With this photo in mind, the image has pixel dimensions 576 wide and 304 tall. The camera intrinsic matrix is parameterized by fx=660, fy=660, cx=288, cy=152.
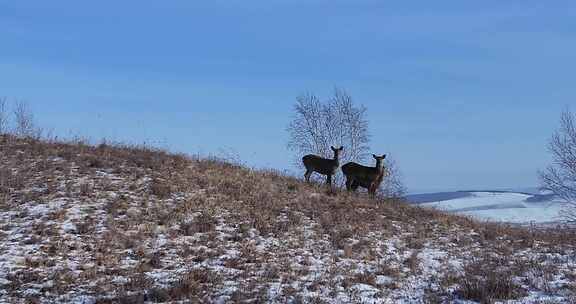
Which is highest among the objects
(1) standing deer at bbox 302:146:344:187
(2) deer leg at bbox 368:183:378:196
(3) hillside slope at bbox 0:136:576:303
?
(1) standing deer at bbox 302:146:344:187

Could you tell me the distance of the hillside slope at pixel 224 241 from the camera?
11617 millimetres

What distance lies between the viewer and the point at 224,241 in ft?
49.4

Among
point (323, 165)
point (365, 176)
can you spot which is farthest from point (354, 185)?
point (323, 165)

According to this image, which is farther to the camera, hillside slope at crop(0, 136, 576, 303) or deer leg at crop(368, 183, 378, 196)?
deer leg at crop(368, 183, 378, 196)

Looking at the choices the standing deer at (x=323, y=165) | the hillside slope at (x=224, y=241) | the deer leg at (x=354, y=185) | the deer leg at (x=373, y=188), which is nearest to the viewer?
the hillside slope at (x=224, y=241)

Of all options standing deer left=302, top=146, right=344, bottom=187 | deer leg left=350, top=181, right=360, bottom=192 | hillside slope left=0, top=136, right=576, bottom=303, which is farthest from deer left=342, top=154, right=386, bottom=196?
hillside slope left=0, top=136, right=576, bottom=303

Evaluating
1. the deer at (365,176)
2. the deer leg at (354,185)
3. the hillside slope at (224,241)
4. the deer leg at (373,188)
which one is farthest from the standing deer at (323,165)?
the hillside slope at (224,241)

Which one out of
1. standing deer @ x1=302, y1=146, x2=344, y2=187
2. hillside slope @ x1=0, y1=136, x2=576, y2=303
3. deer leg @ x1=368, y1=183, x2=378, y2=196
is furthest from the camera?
standing deer @ x1=302, y1=146, x2=344, y2=187

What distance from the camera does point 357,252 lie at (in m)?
15.2

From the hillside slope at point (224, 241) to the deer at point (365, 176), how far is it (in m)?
1.77

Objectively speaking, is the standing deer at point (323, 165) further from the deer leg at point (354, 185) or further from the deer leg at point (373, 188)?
the deer leg at point (373, 188)

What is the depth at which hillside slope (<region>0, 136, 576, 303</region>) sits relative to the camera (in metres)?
11.6

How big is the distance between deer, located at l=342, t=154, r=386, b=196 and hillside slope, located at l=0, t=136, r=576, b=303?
1.77 m

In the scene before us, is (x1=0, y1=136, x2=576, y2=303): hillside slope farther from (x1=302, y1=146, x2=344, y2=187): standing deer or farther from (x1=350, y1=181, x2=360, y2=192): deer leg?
(x1=302, y1=146, x2=344, y2=187): standing deer
